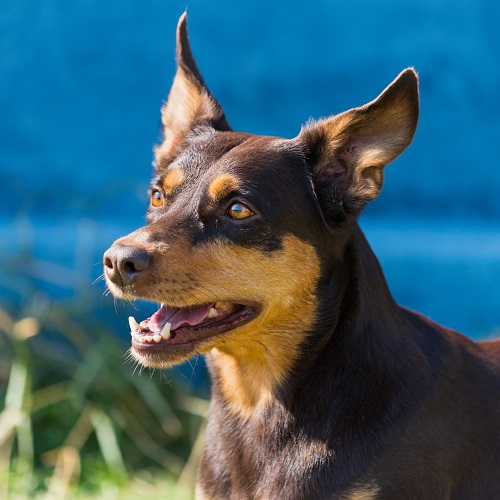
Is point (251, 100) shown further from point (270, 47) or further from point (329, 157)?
point (329, 157)

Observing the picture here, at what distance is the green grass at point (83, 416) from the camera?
218 inches

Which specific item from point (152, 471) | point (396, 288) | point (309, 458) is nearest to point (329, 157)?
point (309, 458)

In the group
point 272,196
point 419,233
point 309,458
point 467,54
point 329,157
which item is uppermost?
point 467,54

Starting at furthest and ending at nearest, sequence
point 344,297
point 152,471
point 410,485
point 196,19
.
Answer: point 196,19
point 152,471
point 344,297
point 410,485

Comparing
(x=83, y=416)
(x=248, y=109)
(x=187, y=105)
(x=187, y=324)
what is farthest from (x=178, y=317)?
(x=248, y=109)

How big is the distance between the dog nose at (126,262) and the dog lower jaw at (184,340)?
28 centimetres

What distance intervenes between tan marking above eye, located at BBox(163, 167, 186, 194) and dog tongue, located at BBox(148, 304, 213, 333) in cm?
48

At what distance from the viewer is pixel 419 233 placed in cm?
681

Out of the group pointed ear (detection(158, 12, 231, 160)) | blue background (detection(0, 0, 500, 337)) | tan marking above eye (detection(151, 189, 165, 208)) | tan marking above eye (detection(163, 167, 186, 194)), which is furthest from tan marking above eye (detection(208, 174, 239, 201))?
blue background (detection(0, 0, 500, 337))

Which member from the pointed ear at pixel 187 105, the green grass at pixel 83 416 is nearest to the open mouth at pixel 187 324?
the pointed ear at pixel 187 105

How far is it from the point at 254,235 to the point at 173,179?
45 cm

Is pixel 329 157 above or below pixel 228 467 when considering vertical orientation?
above

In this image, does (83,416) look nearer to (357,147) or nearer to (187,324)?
(187,324)

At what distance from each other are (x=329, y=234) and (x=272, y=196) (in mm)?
268
